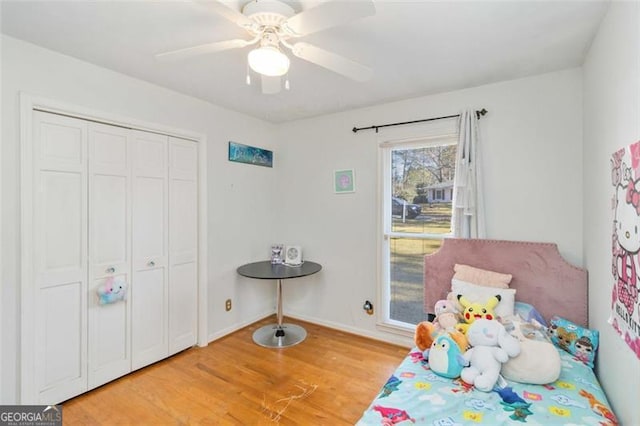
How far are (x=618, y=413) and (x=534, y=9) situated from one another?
2075 mm

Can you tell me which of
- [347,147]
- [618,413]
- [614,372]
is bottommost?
[618,413]

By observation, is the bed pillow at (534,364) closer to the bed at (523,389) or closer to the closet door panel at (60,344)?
the bed at (523,389)

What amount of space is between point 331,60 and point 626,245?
5.36ft

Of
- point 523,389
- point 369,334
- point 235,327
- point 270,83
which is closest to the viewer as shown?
point 523,389

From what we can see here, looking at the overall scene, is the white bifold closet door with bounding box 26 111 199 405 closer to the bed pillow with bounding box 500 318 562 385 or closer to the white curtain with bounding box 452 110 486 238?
the white curtain with bounding box 452 110 486 238

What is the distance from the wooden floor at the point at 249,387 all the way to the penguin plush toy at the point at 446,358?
678 mm

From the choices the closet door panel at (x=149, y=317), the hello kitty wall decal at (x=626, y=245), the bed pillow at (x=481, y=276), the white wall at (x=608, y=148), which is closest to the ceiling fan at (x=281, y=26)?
the white wall at (x=608, y=148)

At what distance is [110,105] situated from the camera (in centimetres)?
235

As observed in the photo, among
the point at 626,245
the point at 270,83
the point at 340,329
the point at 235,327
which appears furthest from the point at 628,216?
the point at 235,327

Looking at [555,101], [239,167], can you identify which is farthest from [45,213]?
[555,101]

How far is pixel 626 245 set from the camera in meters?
1.33

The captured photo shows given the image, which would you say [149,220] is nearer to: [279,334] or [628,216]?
[279,334]

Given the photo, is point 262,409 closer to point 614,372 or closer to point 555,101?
point 614,372

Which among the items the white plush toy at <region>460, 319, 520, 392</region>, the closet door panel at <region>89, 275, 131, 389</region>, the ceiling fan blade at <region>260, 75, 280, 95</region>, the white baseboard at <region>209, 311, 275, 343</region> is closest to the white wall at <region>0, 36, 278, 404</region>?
the white baseboard at <region>209, 311, 275, 343</region>
